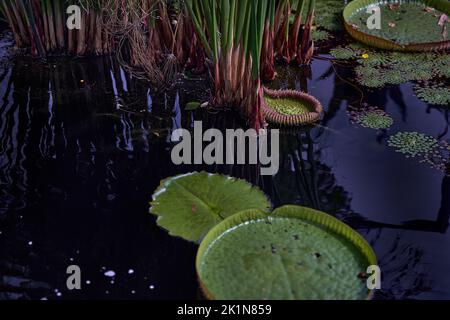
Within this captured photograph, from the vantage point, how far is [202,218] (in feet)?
8.10

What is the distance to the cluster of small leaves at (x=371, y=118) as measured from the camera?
310cm

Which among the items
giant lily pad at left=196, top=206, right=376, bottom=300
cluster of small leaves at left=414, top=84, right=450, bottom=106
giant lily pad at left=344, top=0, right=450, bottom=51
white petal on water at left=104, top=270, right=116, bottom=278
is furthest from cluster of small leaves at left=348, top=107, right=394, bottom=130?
white petal on water at left=104, top=270, right=116, bottom=278

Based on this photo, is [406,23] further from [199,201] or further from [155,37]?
[199,201]

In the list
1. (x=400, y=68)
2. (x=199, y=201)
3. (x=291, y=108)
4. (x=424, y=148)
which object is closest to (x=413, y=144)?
(x=424, y=148)

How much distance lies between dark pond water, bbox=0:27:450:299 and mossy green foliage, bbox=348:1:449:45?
1.54 feet

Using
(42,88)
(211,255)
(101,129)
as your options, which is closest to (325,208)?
(211,255)

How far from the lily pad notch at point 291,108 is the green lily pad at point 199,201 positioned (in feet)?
1.82

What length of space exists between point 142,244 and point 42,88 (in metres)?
1.48

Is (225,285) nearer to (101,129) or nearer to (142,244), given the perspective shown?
(142,244)

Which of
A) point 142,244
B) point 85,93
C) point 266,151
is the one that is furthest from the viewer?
point 85,93

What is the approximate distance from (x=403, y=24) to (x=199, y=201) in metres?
2.13

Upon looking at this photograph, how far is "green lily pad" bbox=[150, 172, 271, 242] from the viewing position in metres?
2.45

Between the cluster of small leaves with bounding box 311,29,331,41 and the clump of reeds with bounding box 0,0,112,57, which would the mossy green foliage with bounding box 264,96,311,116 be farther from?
the clump of reeds with bounding box 0,0,112,57
